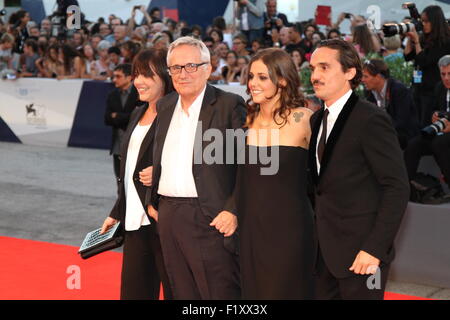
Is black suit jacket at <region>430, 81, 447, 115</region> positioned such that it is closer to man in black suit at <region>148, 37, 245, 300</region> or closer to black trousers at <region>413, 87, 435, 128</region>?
black trousers at <region>413, 87, 435, 128</region>

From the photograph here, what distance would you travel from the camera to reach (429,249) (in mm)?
5730

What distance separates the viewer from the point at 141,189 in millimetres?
4125

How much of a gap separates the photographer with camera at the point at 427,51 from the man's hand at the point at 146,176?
3694 millimetres

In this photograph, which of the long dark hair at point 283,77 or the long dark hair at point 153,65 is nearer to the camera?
the long dark hair at point 283,77

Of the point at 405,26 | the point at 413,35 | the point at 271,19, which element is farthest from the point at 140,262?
the point at 271,19

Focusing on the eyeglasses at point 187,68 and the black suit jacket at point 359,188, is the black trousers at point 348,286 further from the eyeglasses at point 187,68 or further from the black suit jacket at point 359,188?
the eyeglasses at point 187,68

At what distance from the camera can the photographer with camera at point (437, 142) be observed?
5.82 meters

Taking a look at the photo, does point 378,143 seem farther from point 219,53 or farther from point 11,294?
point 219,53

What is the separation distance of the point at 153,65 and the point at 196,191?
0.84m

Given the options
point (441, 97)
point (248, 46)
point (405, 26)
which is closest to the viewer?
point (441, 97)

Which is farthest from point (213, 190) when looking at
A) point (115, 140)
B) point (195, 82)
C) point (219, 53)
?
point (219, 53)

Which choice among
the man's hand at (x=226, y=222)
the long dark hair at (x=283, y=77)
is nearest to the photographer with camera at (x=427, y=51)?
the long dark hair at (x=283, y=77)

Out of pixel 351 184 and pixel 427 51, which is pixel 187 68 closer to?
pixel 351 184
